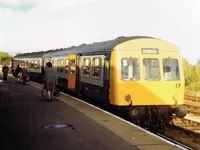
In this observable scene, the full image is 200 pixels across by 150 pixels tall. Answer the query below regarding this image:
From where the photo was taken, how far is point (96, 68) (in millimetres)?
13148

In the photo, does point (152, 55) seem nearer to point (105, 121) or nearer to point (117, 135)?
point (105, 121)

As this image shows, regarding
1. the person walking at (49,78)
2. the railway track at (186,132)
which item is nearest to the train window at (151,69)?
the railway track at (186,132)

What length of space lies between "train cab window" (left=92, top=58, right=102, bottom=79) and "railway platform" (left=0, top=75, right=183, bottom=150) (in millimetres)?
1919

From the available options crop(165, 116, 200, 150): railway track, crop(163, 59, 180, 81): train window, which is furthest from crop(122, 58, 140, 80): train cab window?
crop(165, 116, 200, 150): railway track

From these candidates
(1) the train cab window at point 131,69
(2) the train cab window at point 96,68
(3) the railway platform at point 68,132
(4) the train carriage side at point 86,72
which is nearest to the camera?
(3) the railway platform at point 68,132

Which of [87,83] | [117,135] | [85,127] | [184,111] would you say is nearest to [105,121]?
[85,127]

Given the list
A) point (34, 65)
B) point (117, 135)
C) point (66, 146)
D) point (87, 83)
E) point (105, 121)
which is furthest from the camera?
point (34, 65)

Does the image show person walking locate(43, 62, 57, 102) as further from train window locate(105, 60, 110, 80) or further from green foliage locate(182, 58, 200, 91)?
green foliage locate(182, 58, 200, 91)

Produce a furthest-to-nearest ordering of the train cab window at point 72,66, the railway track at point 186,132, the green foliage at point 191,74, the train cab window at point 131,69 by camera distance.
Result: 1. the green foliage at point 191,74
2. the train cab window at point 72,66
3. the railway track at point 186,132
4. the train cab window at point 131,69

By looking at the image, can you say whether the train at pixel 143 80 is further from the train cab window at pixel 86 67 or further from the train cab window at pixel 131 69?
the train cab window at pixel 86 67

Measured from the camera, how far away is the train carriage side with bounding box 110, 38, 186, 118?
11.0 meters

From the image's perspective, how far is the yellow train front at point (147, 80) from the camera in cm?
1104

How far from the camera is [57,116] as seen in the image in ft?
33.1

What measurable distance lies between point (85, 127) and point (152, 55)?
443cm
